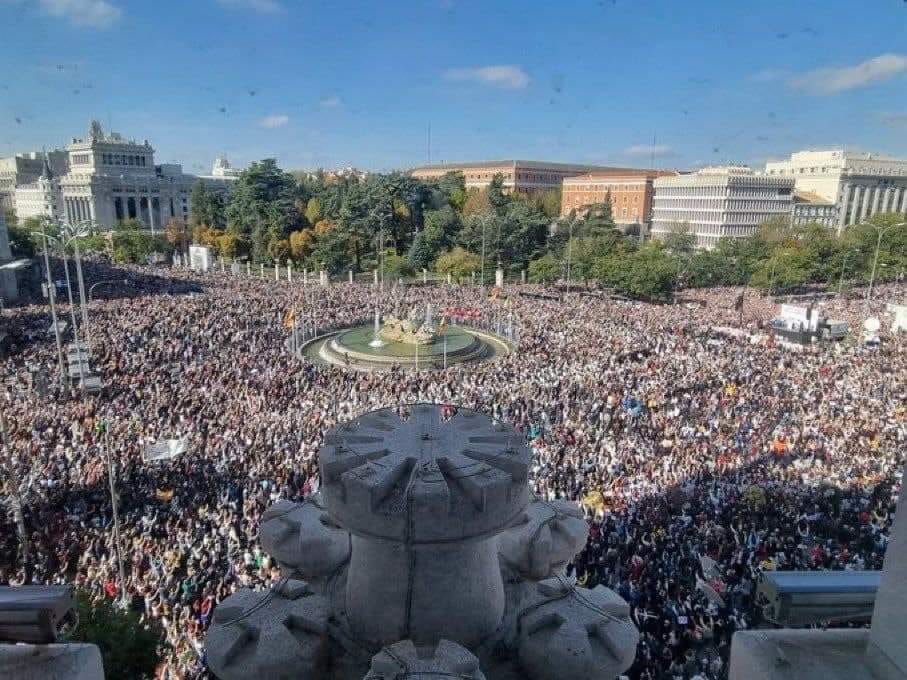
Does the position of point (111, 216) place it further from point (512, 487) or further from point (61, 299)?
point (512, 487)

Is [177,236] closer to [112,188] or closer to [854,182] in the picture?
[112,188]

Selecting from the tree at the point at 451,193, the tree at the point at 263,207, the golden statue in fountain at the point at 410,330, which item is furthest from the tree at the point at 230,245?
the golden statue in fountain at the point at 410,330

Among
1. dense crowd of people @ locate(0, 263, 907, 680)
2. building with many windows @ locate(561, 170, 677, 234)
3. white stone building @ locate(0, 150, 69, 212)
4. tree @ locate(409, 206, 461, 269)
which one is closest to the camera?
dense crowd of people @ locate(0, 263, 907, 680)

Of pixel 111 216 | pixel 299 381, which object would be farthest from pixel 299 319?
pixel 111 216

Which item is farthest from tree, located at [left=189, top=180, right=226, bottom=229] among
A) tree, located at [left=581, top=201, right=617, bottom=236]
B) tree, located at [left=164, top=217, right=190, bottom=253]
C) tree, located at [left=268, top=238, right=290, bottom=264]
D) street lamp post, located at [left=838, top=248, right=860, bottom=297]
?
street lamp post, located at [left=838, top=248, right=860, bottom=297]

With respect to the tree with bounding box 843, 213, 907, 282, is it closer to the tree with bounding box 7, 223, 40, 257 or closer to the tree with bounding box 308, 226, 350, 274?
the tree with bounding box 308, 226, 350, 274

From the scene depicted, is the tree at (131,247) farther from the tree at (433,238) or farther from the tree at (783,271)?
the tree at (783,271)
